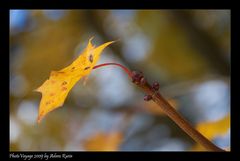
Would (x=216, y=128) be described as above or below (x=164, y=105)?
above

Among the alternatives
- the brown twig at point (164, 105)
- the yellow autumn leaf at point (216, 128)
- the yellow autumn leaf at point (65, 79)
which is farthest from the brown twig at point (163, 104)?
the yellow autumn leaf at point (216, 128)

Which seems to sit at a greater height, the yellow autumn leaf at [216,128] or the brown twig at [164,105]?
the yellow autumn leaf at [216,128]

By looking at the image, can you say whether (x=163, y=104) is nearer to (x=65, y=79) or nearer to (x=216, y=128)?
(x=65, y=79)

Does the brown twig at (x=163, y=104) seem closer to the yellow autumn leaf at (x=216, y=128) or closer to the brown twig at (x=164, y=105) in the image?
the brown twig at (x=164, y=105)

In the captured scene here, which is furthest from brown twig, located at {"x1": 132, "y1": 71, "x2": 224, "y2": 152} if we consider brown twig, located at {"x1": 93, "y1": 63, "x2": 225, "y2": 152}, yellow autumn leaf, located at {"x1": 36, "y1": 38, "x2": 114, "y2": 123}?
yellow autumn leaf, located at {"x1": 36, "y1": 38, "x2": 114, "y2": 123}

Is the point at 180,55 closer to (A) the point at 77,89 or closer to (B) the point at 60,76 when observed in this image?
(A) the point at 77,89

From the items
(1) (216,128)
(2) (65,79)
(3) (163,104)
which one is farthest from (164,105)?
(1) (216,128)

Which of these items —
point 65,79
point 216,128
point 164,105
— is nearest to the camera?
point 164,105

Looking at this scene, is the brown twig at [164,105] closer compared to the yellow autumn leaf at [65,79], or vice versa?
the brown twig at [164,105]

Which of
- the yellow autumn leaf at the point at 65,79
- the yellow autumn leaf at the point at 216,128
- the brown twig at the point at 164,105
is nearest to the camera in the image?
the brown twig at the point at 164,105
